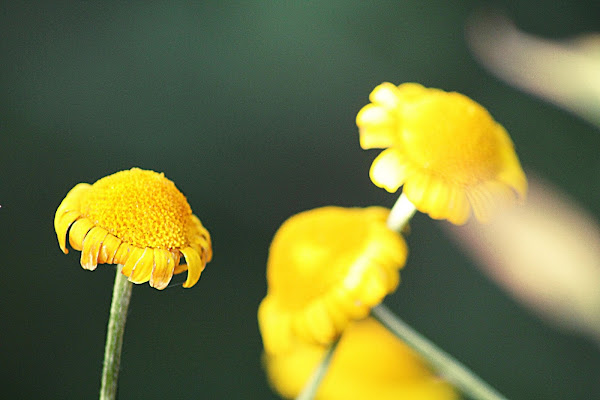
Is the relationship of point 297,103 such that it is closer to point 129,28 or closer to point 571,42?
point 129,28

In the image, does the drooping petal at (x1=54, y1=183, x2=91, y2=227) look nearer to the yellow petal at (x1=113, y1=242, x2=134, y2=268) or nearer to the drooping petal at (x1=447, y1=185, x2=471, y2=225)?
the yellow petal at (x1=113, y1=242, x2=134, y2=268)

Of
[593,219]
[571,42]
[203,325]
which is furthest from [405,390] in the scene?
[571,42]

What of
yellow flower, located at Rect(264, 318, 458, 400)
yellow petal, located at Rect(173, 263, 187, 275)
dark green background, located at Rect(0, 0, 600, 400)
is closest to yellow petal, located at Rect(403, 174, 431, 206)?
yellow petal, located at Rect(173, 263, 187, 275)

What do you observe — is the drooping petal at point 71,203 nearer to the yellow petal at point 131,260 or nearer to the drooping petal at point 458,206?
the yellow petal at point 131,260

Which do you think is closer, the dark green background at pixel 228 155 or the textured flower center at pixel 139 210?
the textured flower center at pixel 139 210

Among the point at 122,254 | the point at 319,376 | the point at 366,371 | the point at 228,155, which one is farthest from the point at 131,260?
the point at 228,155

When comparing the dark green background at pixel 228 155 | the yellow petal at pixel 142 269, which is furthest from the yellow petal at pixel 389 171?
the dark green background at pixel 228 155
